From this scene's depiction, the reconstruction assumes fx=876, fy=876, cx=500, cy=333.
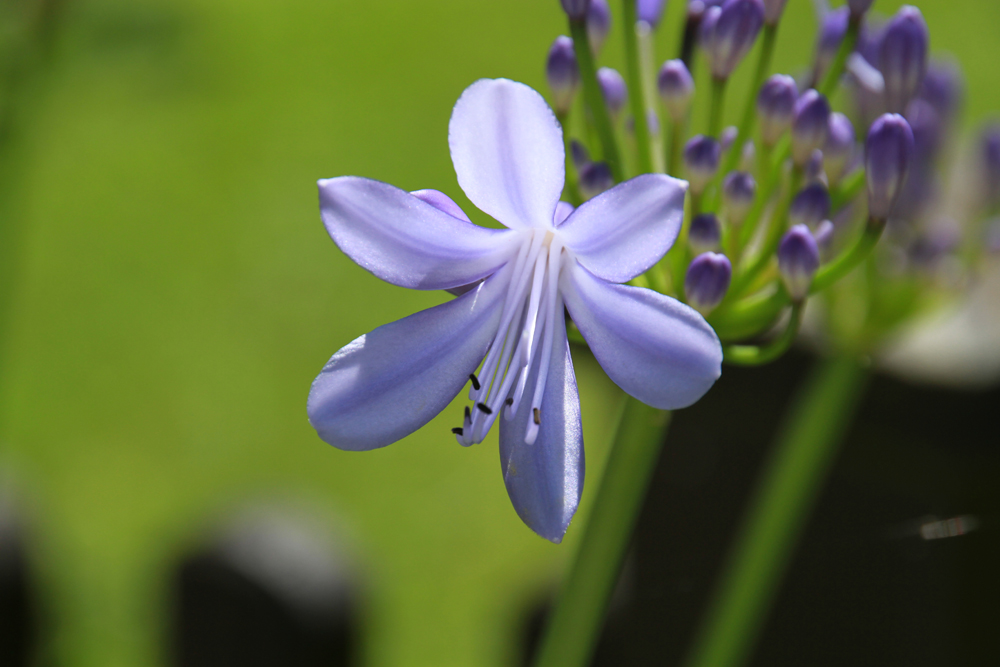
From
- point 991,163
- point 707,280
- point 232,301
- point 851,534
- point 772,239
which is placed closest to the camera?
point 707,280

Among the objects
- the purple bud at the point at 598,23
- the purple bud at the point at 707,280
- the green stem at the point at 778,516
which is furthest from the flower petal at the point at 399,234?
the green stem at the point at 778,516

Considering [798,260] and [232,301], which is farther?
[232,301]

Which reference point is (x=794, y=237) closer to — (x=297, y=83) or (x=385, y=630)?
(x=385, y=630)

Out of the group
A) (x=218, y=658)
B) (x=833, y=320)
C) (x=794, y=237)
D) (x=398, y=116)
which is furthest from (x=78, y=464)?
(x=794, y=237)

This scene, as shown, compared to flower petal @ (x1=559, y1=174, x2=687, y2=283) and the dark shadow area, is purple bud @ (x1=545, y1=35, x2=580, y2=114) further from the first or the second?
the dark shadow area

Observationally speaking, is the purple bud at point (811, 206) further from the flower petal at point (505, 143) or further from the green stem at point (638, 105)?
the flower petal at point (505, 143)

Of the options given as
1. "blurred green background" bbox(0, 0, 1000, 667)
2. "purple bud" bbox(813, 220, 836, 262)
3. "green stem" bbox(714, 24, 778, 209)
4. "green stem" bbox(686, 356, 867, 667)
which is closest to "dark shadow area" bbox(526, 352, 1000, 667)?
"green stem" bbox(686, 356, 867, 667)

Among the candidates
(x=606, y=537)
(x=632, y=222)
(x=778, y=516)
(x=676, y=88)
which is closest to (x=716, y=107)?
(x=676, y=88)

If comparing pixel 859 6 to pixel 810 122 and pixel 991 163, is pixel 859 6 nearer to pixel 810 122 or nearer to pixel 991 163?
pixel 810 122
